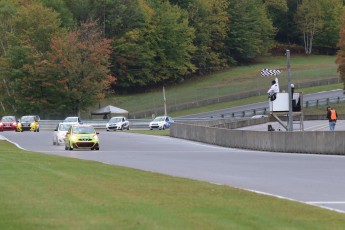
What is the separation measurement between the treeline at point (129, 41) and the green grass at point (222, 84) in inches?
95.9

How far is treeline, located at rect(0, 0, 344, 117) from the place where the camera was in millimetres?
91438

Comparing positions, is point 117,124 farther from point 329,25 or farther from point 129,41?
point 329,25

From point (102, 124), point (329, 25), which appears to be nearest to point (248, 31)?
point (329, 25)

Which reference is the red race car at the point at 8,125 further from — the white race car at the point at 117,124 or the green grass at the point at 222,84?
the green grass at the point at 222,84

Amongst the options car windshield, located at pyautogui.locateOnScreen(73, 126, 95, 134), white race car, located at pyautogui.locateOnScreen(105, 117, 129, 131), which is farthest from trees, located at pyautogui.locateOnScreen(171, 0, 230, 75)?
car windshield, located at pyautogui.locateOnScreen(73, 126, 95, 134)

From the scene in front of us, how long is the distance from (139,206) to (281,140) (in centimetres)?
2550

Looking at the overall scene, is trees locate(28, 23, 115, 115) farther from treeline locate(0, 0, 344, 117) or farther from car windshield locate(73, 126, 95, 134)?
car windshield locate(73, 126, 95, 134)

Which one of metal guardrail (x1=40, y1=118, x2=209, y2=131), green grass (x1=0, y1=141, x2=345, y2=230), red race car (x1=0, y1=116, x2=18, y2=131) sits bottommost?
metal guardrail (x1=40, y1=118, x2=209, y2=131)

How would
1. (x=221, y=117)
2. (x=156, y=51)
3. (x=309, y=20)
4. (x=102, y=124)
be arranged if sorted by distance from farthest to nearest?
(x=309, y=20), (x=156, y=51), (x=221, y=117), (x=102, y=124)

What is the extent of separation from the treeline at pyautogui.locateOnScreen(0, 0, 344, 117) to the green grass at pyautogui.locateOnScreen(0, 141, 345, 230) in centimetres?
7221

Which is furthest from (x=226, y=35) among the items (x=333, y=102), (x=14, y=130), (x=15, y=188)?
(x=15, y=188)

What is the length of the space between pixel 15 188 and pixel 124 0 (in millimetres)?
97740

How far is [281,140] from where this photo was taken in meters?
38.3

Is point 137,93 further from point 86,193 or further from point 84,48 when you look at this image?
point 86,193
